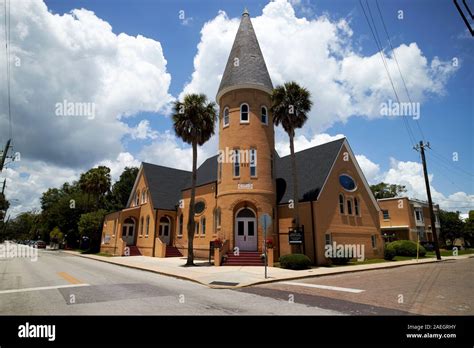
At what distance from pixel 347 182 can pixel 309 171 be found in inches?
135

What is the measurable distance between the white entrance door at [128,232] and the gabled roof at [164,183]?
19.7 feet

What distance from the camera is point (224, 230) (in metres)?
22.6

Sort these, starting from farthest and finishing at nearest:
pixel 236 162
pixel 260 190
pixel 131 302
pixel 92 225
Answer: pixel 92 225 → pixel 236 162 → pixel 260 190 → pixel 131 302

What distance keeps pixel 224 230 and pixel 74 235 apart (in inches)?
1636

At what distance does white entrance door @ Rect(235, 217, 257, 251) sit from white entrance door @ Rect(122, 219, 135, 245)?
18111 mm

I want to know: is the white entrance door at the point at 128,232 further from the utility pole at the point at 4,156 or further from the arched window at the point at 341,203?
the arched window at the point at 341,203

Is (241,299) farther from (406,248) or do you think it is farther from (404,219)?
(404,219)

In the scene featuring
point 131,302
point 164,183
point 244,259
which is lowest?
point 244,259

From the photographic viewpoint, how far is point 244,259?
20844mm

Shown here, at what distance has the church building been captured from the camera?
2239cm

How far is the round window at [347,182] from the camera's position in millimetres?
24908

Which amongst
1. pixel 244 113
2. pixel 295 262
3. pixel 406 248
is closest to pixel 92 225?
pixel 244 113
